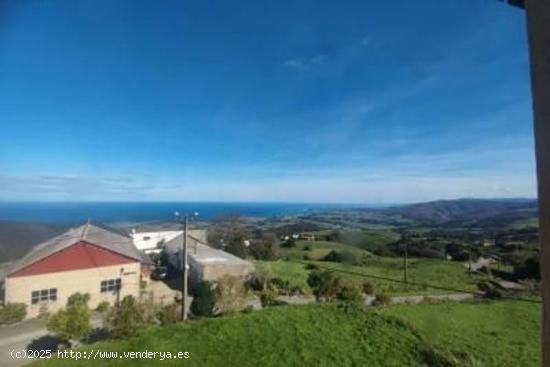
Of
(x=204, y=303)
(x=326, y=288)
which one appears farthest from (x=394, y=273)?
(x=204, y=303)

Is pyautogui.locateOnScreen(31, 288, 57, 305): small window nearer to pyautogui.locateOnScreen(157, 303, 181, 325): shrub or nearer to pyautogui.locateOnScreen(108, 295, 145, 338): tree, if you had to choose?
pyautogui.locateOnScreen(108, 295, 145, 338): tree

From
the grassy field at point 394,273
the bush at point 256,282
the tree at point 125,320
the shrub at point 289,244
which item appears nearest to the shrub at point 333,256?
the grassy field at point 394,273

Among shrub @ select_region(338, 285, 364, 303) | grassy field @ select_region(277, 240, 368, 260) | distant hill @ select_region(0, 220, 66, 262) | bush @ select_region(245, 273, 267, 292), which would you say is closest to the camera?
shrub @ select_region(338, 285, 364, 303)

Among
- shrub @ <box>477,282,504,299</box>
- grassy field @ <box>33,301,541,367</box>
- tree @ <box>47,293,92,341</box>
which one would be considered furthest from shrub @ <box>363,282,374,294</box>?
tree @ <box>47,293,92,341</box>

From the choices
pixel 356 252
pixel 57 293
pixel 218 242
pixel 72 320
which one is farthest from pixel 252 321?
pixel 218 242

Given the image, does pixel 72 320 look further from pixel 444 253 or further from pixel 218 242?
pixel 444 253

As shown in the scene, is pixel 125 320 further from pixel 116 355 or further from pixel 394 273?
pixel 394 273
